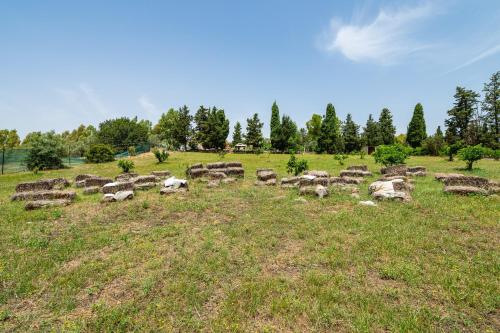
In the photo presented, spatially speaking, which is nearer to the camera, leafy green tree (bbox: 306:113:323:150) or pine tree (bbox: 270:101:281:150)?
pine tree (bbox: 270:101:281:150)

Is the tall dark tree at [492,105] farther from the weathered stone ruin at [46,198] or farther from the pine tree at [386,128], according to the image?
the weathered stone ruin at [46,198]

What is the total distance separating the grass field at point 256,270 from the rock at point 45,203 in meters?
0.65

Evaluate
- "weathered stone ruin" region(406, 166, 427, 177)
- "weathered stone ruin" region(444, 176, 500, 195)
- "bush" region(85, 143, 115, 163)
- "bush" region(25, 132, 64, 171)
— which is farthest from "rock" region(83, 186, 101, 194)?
"bush" region(85, 143, 115, 163)

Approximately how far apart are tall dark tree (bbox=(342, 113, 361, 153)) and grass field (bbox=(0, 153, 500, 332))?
4978cm

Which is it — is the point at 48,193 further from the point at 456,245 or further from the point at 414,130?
the point at 414,130

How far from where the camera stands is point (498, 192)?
10039 mm

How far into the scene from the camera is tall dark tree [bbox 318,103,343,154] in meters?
51.0

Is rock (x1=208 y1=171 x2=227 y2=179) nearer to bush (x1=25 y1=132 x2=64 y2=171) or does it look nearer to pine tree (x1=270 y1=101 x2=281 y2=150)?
bush (x1=25 y1=132 x2=64 y2=171)

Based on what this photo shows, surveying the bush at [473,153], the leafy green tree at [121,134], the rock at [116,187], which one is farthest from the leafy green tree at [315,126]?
the rock at [116,187]

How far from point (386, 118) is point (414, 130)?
755cm

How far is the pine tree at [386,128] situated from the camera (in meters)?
56.1

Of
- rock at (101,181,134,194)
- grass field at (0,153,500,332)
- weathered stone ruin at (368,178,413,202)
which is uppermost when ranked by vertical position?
rock at (101,181,134,194)

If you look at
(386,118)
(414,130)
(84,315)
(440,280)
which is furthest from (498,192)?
(386,118)

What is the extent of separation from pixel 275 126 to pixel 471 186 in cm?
4444
